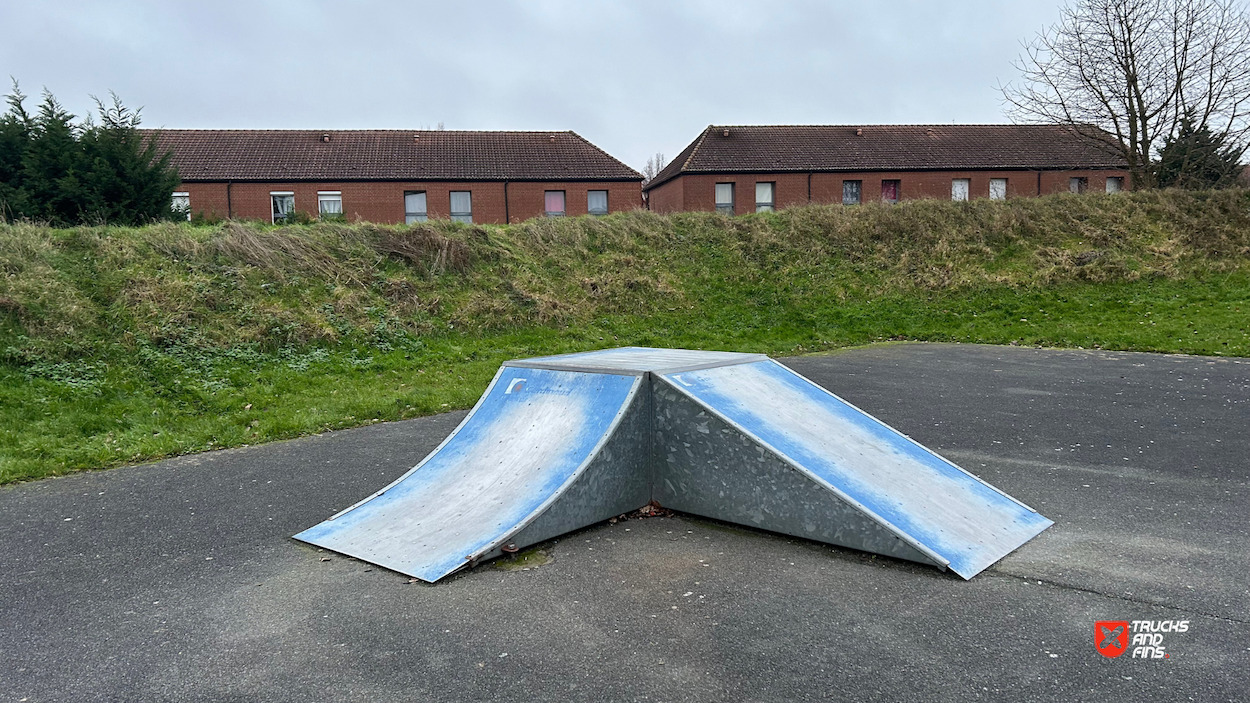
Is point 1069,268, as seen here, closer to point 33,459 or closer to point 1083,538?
point 1083,538

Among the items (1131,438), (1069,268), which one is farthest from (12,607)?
(1069,268)

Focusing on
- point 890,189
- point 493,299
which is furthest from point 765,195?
point 493,299

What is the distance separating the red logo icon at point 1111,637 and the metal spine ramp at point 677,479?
663 millimetres

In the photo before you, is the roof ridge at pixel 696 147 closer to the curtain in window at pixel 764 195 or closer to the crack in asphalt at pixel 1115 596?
the curtain in window at pixel 764 195

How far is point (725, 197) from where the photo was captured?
31.5m

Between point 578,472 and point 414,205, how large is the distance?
86.0 feet

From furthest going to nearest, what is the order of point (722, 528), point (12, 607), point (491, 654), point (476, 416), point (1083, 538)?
1. point (476, 416)
2. point (722, 528)
3. point (1083, 538)
4. point (12, 607)
5. point (491, 654)

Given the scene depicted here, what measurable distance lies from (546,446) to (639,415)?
654mm

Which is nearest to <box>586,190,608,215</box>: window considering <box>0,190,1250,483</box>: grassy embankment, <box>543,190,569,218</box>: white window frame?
<box>543,190,569,218</box>: white window frame

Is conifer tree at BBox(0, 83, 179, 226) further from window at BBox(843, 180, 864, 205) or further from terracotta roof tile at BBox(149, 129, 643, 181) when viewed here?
window at BBox(843, 180, 864, 205)

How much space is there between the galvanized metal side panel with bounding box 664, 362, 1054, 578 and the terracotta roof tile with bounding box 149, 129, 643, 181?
83.0ft

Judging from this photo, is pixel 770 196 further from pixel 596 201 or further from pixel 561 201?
pixel 561 201

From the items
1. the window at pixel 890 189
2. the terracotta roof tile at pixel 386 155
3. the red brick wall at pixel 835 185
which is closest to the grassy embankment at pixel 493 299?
the red brick wall at pixel 835 185

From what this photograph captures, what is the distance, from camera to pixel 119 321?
10.7 meters
